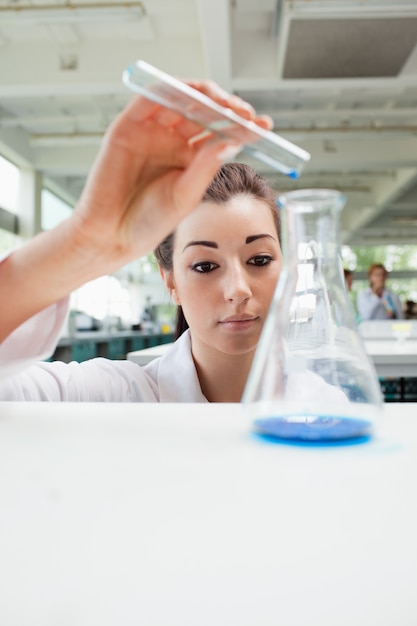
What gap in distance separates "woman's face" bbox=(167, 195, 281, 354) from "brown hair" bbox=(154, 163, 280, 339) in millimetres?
57

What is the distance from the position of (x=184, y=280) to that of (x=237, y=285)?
0.12 m

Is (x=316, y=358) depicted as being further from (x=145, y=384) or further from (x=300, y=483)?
(x=145, y=384)

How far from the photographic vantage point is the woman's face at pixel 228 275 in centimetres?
105

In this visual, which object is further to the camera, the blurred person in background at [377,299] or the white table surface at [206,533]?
the blurred person in background at [377,299]

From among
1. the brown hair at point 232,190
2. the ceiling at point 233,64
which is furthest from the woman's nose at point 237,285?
the ceiling at point 233,64

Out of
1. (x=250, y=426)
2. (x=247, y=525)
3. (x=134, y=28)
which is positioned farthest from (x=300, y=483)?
(x=134, y=28)

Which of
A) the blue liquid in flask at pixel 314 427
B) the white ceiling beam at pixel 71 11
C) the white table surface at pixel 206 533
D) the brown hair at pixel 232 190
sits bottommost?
the white table surface at pixel 206 533

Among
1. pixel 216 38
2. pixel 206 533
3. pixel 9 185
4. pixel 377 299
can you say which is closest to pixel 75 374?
pixel 206 533

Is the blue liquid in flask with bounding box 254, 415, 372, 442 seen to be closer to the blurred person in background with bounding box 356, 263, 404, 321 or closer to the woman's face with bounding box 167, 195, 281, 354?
the woman's face with bounding box 167, 195, 281, 354

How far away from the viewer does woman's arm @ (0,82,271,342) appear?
0.58 metres

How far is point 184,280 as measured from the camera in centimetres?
110

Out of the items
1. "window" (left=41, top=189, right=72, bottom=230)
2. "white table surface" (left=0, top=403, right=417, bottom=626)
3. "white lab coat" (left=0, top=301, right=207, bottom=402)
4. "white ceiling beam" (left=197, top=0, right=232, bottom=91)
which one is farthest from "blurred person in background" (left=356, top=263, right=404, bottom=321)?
"white table surface" (left=0, top=403, right=417, bottom=626)

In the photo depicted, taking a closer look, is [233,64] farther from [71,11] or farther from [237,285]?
[237,285]

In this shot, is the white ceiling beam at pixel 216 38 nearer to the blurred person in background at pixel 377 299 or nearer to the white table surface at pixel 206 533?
the blurred person in background at pixel 377 299
